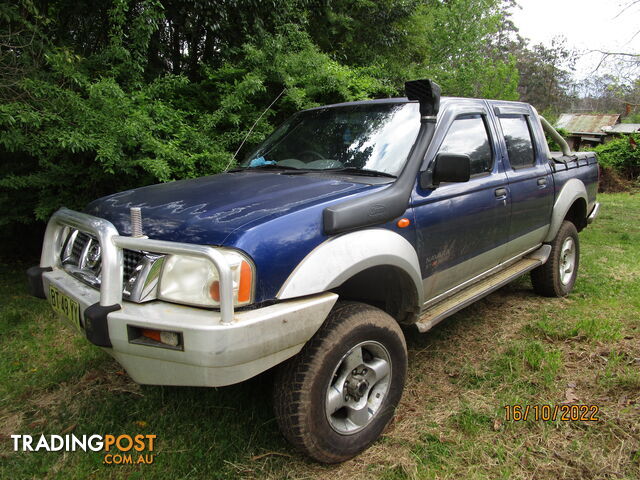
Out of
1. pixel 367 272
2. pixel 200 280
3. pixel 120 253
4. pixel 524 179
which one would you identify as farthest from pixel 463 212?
pixel 120 253

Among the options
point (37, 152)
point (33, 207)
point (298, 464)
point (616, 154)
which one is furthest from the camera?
point (616, 154)

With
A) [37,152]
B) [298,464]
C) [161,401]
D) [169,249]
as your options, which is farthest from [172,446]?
[37,152]

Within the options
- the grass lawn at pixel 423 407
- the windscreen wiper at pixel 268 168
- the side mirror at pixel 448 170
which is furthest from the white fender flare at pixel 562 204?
the windscreen wiper at pixel 268 168

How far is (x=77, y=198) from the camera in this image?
4.84 m

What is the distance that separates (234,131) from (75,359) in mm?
2916

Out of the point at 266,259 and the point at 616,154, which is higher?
the point at 266,259

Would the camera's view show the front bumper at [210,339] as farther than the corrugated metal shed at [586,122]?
No

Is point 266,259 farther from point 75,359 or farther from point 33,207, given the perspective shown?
point 33,207

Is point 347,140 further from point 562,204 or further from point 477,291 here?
point 562,204

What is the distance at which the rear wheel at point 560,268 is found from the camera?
14.3ft

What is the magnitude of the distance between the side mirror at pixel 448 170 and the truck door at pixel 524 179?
43.8 inches

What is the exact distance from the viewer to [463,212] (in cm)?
297

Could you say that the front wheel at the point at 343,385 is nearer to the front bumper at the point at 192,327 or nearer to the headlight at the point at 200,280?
the front bumper at the point at 192,327
